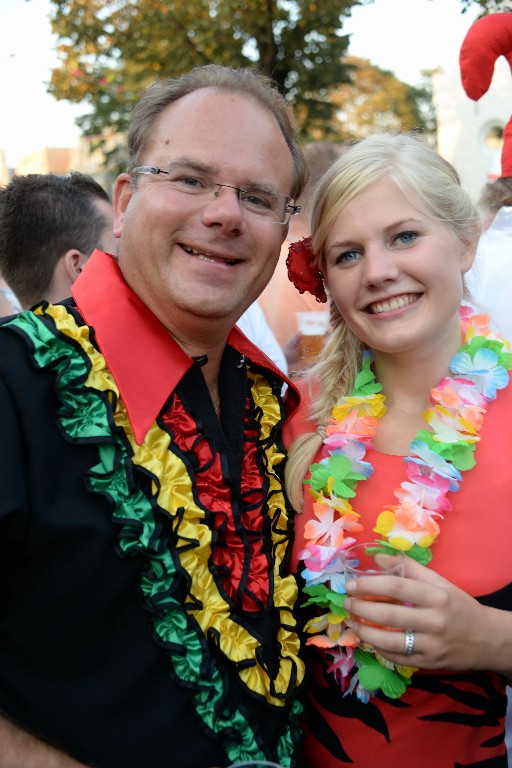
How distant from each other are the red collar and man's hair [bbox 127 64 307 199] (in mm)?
366

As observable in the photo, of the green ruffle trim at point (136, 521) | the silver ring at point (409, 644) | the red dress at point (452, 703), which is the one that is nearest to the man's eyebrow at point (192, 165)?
the green ruffle trim at point (136, 521)

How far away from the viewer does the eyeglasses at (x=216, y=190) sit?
1.87 metres

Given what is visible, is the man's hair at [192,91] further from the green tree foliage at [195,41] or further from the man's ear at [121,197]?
the green tree foliage at [195,41]

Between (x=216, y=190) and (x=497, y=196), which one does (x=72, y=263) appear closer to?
(x=216, y=190)

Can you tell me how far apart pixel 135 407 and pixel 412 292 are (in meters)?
0.81

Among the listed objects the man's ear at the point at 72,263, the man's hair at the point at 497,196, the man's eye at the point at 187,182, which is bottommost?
the man's ear at the point at 72,263

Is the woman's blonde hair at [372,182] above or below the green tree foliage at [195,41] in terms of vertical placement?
below

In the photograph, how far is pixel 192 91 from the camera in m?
1.95

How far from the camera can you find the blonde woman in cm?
165

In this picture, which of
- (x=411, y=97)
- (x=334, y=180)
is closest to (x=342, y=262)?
(x=334, y=180)

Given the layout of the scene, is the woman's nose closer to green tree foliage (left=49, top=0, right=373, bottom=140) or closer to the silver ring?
the silver ring

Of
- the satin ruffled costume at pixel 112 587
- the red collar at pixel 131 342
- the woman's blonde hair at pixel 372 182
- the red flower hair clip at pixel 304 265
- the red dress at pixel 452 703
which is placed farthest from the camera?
the red flower hair clip at pixel 304 265

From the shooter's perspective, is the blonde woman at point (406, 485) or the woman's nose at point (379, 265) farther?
the woman's nose at point (379, 265)

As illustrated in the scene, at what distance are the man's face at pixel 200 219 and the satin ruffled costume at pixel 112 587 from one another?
26cm
